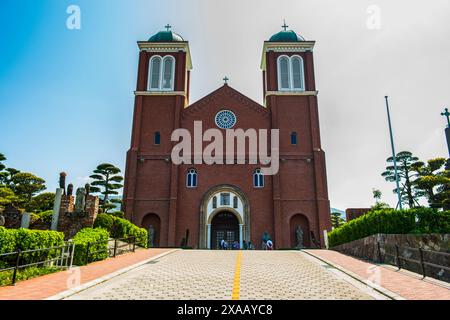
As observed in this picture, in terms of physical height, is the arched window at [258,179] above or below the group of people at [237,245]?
above

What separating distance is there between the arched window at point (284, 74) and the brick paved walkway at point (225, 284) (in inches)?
821

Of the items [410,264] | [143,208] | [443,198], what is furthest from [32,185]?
[443,198]

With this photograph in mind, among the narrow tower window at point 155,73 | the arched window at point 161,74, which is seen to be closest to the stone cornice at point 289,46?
the arched window at point 161,74

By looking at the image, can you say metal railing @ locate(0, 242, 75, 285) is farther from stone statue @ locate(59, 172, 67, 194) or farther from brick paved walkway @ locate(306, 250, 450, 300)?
brick paved walkway @ locate(306, 250, 450, 300)

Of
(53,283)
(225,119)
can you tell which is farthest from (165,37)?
(53,283)

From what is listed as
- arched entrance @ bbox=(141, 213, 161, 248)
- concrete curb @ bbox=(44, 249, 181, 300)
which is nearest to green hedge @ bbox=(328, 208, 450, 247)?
concrete curb @ bbox=(44, 249, 181, 300)

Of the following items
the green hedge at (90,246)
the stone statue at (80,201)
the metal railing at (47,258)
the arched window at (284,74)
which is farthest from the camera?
the arched window at (284,74)

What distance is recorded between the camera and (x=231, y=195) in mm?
26703

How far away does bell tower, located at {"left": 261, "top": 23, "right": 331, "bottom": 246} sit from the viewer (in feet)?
84.9

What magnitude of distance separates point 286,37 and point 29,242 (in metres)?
28.6

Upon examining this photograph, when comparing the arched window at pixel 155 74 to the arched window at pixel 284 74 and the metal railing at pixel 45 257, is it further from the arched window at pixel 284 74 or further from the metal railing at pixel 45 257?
the metal railing at pixel 45 257

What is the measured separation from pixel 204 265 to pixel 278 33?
26469mm

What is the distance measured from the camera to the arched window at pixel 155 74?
30062 mm

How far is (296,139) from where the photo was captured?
28.4 m
